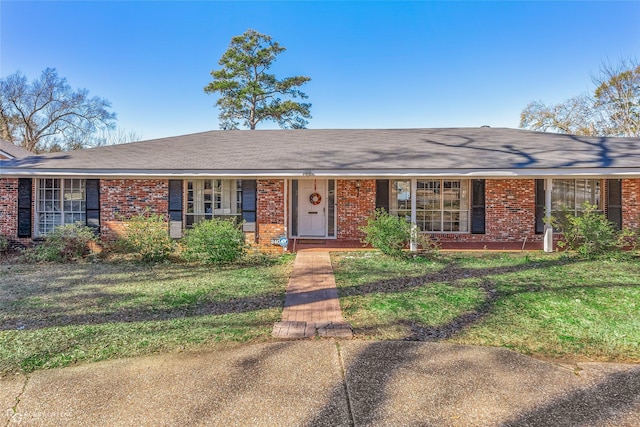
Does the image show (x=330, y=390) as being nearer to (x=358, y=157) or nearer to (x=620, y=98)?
(x=358, y=157)

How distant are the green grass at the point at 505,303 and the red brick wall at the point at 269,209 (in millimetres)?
2440

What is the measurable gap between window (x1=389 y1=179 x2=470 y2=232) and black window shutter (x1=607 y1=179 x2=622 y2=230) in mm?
3940

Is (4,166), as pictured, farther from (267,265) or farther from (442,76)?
(442,76)

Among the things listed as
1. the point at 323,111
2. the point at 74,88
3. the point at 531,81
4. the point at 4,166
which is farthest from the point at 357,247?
the point at 74,88

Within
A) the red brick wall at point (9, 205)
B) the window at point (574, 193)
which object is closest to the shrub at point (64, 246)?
the red brick wall at point (9, 205)

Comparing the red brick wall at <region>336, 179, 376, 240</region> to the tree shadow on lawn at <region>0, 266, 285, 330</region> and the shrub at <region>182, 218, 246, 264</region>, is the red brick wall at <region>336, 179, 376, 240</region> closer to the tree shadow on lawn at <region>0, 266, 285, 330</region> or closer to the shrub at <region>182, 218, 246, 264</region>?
the shrub at <region>182, 218, 246, 264</region>

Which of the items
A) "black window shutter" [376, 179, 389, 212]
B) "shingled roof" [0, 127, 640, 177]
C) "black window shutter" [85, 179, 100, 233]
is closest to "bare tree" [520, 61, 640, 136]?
"shingled roof" [0, 127, 640, 177]

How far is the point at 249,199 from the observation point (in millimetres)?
9750

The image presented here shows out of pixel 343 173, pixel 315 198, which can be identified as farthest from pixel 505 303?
pixel 315 198

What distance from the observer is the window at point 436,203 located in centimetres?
1066

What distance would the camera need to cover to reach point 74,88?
108 ft

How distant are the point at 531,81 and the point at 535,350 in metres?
17.7

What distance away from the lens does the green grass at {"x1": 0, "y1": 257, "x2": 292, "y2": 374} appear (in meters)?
3.63

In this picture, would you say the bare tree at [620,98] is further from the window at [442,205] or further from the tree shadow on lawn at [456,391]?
the tree shadow on lawn at [456,391]
